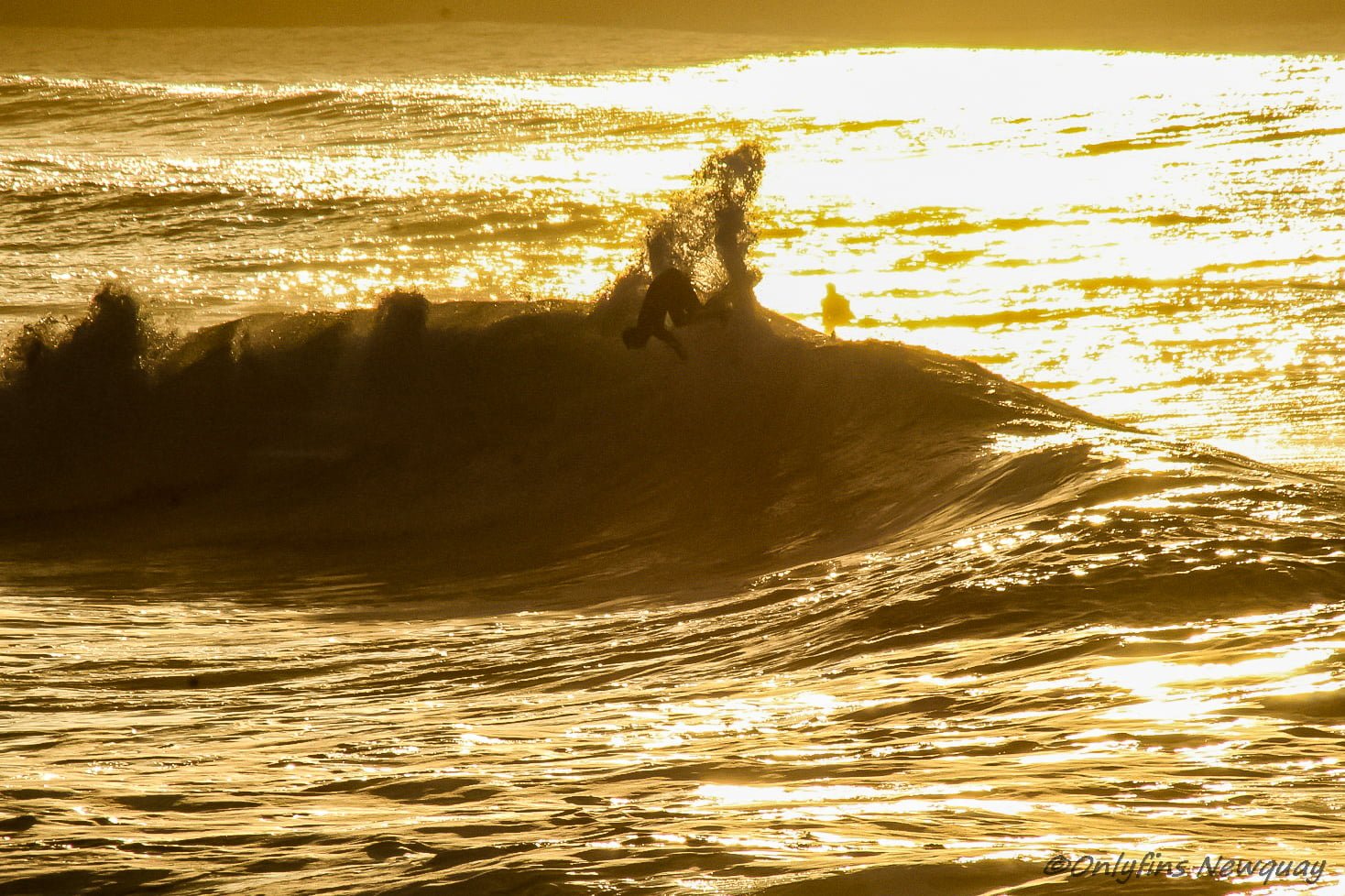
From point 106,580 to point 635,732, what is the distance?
4.55m

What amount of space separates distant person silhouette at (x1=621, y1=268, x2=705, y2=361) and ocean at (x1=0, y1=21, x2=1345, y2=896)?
0.65ft

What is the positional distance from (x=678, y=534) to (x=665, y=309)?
6.66 feet

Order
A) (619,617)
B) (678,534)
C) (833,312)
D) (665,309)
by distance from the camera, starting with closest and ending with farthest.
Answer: (619,617)
(678,534)
(665,309)
(833,312)

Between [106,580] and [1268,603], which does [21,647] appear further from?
[1268,603]

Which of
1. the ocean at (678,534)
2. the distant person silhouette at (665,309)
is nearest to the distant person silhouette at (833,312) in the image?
the ocean at (678,534)

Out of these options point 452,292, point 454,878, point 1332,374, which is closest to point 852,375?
point 1332,374

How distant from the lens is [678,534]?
7.25 meters

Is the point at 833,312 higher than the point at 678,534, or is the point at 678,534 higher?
the point at 833,312

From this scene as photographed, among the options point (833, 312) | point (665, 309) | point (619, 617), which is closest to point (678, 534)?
point (619, 617)

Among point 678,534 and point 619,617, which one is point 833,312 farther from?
point 619,617

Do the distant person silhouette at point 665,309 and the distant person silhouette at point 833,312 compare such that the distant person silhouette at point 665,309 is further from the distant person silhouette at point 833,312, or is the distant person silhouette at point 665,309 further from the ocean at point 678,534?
the distant person silhouette at point 833,312

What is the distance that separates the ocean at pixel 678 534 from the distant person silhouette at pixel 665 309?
0.65 feet

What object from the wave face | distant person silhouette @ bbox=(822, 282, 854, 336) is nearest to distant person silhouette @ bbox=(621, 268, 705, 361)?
the wave face

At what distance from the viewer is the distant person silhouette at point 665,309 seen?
871 cm
